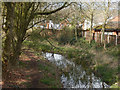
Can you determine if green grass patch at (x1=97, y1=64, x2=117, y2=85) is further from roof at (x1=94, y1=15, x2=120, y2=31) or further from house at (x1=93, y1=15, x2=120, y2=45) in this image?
roof at (x1=94, y1=15, x2=120, y2=31)

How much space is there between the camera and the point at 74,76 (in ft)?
11.1

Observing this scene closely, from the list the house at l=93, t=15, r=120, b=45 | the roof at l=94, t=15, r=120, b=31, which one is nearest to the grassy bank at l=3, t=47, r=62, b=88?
the house at l=93, t=15, r=120, b=45

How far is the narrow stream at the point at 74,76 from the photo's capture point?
302cm

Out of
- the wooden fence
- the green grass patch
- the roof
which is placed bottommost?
the green grass patch

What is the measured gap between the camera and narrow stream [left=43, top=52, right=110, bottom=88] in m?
3.02

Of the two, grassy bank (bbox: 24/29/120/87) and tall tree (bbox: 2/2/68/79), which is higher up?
tall tree (bbox: 2/2/68/79)

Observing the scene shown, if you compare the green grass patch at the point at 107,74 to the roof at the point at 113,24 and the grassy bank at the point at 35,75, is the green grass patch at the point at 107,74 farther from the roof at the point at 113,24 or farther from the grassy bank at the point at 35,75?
the roof at the point at 113,24

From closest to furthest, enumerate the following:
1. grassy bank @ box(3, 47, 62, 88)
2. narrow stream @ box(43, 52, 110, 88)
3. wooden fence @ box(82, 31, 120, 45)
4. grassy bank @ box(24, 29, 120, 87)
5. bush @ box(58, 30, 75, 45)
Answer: grassy bank @ box(3, 47, 62, 88) < narrow stream @ box(43, 52, 110, 88) < grassy bank @ box(24, 29, 120, 87) < bush @ box(58, 30, 75, 45) < wooden fence @ box(82, 31, 120, 45)

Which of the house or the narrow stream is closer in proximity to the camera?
the narrow stream

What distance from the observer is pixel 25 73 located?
10.5 ft

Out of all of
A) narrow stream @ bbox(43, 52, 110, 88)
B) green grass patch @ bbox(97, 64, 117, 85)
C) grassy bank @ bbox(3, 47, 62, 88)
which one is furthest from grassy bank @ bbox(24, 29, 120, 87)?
grassy bank @ bbox(3, 47, 62, 88)

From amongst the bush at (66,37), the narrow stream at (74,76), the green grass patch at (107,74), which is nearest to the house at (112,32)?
the bush at (66,37)

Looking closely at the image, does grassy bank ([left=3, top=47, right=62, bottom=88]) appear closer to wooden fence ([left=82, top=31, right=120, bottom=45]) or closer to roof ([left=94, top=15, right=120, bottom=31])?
wooden fence ([left=82, top=31, right=120, bottom=45])

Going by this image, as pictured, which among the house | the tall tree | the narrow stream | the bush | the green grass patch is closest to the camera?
the tall tree
